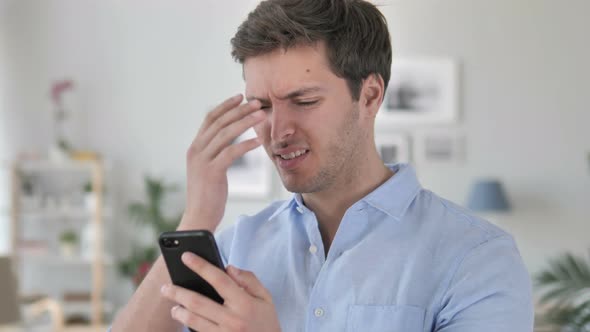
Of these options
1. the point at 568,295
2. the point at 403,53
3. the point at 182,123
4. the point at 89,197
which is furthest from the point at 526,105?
the point at 89,197

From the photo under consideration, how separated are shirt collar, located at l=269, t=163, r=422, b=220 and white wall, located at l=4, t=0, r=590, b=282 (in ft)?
16.6

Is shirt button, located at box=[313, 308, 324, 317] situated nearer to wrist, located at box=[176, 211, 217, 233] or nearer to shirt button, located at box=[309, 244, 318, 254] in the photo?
shirt button, located at box=[309, 244, 318, 254]

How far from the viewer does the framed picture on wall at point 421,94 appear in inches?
259

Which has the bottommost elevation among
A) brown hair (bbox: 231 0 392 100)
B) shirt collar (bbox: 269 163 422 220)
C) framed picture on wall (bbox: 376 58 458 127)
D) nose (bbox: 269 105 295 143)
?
framed picture on wall (bbox: 376 58 458 127)

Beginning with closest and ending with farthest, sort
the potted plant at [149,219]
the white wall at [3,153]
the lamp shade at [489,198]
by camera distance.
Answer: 1. the lamp shade at [489,198]
2. the potted plant at [149,219]
3. the white wall at [3,153]

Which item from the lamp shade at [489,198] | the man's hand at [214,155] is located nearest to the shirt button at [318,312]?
the man's hand at [214,155]

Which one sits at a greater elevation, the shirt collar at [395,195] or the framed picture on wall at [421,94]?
the shirt collar at [395,195]

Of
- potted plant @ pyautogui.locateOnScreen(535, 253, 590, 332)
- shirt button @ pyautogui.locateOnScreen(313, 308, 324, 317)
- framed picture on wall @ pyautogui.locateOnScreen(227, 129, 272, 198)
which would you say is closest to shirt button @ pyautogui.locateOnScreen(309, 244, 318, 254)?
shirt button @ pyautogui.locateOnScreen(313, 308, 324, 317)

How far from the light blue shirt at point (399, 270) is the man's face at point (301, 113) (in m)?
0.10

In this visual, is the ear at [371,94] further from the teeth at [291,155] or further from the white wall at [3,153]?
the white wall at [3,153]

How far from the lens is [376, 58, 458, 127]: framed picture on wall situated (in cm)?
658

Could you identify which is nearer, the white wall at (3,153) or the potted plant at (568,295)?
the potted plant at (568,295)

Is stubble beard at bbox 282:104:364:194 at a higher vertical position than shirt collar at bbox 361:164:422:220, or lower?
higher

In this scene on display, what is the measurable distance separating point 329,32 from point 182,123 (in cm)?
572
